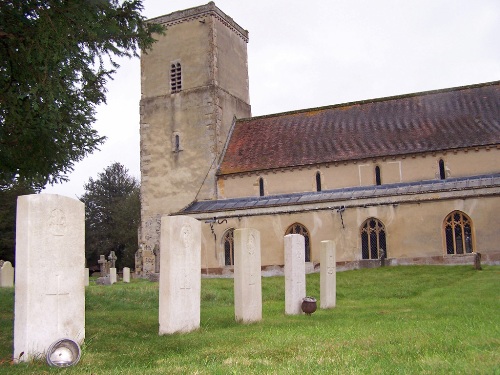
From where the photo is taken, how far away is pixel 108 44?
12.2 meters

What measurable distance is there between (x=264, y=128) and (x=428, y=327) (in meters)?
28.2

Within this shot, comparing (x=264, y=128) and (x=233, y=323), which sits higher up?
(x=264, y=128)

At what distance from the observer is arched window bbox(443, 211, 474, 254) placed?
27875 mm

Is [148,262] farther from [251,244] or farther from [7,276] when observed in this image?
[251,244]

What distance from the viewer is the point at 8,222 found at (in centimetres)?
4978

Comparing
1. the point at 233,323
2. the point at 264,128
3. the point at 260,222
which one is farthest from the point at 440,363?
the point at 264,128

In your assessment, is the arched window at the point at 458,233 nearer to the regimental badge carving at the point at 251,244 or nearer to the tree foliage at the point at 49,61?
the regimental badge carving at the point at 251,244

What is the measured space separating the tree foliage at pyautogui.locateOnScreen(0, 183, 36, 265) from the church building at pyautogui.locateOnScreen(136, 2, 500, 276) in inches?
671

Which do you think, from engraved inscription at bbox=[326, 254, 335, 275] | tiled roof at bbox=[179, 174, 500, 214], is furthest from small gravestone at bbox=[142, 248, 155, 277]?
engraved inscription at bbox=[326, 254, 335, 275]

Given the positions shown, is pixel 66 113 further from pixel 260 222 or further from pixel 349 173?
pixel 349 173

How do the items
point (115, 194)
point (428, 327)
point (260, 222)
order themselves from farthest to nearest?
point (115, 194)
point (260, 222)
point (428, 327)

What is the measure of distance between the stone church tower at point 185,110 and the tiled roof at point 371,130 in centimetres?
173

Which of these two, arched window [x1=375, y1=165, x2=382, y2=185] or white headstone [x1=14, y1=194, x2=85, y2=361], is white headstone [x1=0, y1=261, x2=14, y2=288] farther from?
white headstone [x1=14, y1=194, x2=85, y2=361]

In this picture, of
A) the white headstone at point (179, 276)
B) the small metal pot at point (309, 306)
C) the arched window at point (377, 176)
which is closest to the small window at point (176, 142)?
the arched window at point (377, 176)
